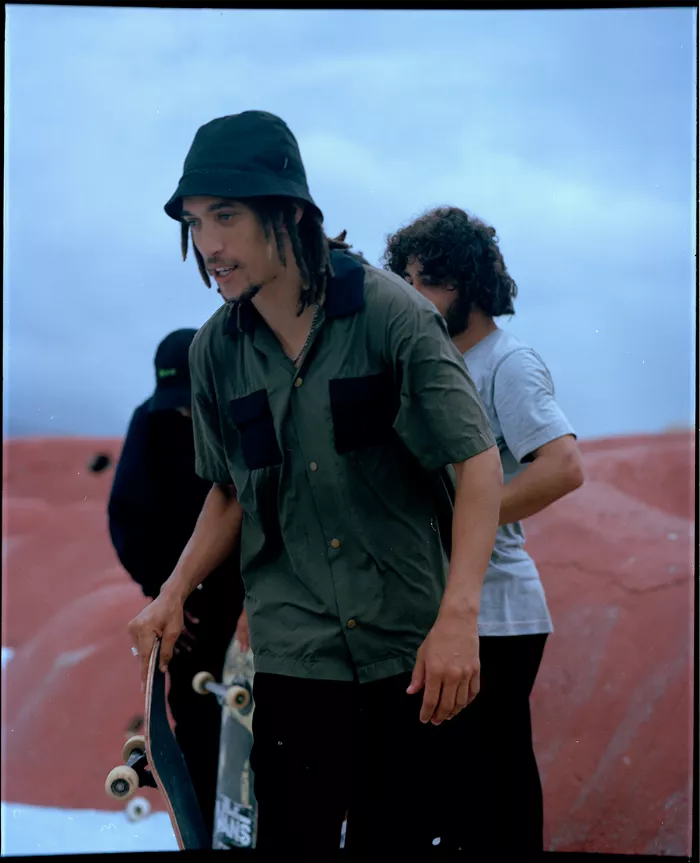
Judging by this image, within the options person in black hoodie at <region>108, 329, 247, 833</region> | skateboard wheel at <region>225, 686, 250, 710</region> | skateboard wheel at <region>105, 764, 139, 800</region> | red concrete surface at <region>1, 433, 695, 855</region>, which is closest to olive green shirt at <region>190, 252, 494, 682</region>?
skateboard wheel at <region>105, 764, 139, 800</region>

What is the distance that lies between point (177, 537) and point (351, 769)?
4.25 ft

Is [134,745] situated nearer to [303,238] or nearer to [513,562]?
[513,562]

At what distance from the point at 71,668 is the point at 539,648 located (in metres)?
1.52

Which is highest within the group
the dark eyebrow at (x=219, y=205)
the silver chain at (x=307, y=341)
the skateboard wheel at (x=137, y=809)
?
the dark eyebrow at (x=219, y=205)

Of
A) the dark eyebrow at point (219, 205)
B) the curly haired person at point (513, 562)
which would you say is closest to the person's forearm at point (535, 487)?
the curly haired person at point (513, 562)

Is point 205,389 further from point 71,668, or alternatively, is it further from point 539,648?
point 71,668

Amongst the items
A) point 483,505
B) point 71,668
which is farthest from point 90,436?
point 483,505

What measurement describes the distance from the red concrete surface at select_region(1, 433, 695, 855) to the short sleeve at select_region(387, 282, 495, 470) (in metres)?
1.33

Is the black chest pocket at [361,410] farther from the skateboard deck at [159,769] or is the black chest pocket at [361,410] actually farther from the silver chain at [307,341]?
the skateboard deck at [159,769]

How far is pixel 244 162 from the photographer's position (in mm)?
1951

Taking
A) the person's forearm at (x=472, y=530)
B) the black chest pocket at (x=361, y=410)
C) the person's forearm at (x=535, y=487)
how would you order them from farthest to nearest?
the person's forearm at (x=535, y=487) < the black chest pocket at (x=361, y=410) < the person's forearm at (x=472, y=530)

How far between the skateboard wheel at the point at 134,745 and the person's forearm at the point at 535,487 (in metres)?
0.87

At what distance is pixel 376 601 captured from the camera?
74.1 inches

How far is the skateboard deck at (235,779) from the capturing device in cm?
279
